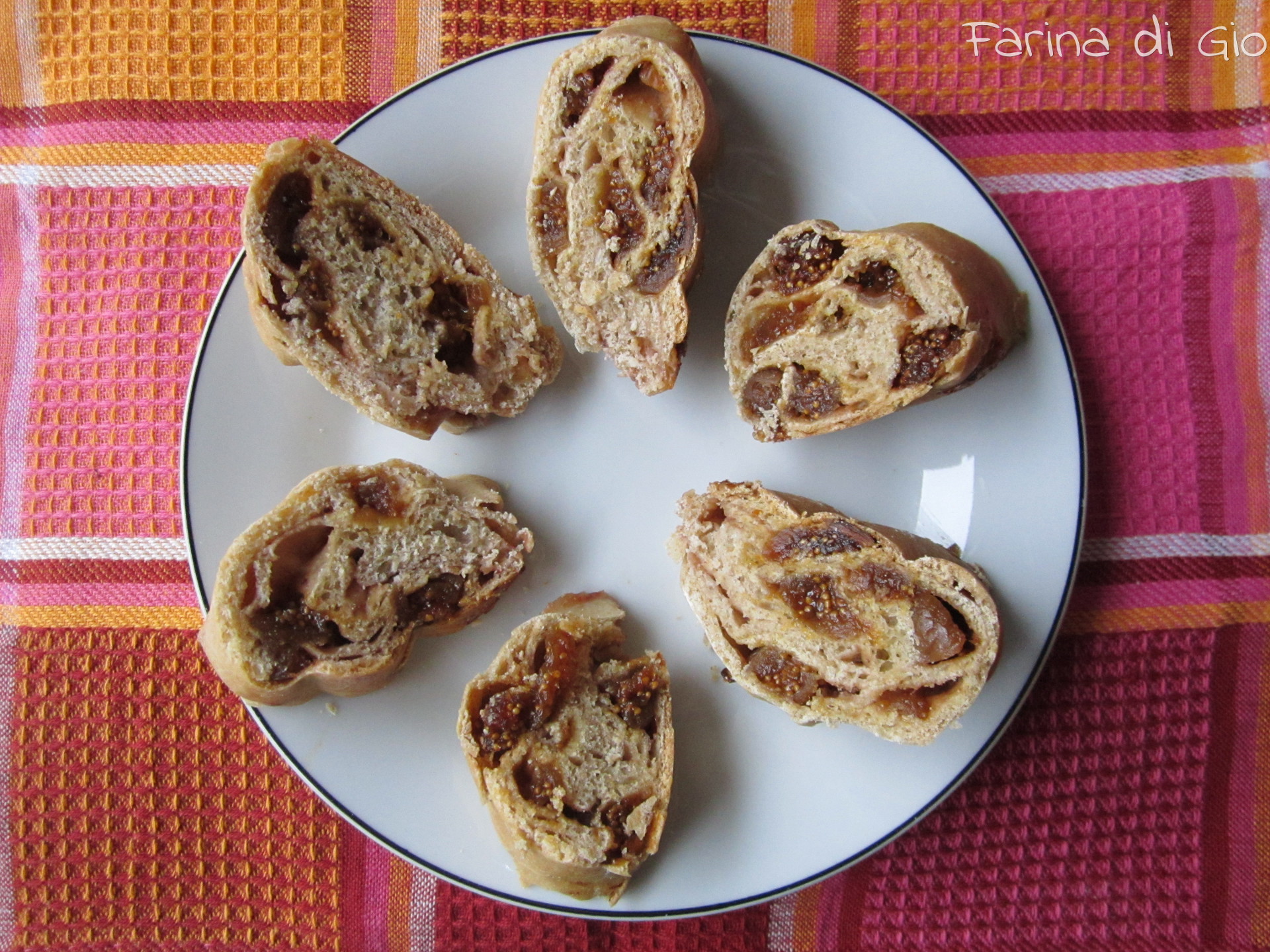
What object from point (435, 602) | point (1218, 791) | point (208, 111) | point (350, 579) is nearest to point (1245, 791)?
point (1218, 791)

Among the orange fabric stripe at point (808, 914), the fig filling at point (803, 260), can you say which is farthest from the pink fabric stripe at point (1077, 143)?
the orange fabric stripe at point (808, 914)

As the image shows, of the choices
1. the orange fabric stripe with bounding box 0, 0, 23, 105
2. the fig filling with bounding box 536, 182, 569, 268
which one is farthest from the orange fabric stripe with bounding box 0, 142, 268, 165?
the fig filling with bounding box 536, 182, 569, 268

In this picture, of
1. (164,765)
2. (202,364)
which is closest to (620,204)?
(202,364)

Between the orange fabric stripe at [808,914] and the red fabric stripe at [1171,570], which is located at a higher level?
the red fabric stripe at [1171,570]

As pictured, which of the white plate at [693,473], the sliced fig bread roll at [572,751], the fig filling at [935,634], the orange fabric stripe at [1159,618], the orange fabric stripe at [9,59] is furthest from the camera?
the orange fabric stripe at [9,59]

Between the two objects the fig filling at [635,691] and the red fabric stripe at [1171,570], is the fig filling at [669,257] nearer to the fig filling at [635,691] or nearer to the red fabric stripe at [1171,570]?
the fig filling at [635,691]

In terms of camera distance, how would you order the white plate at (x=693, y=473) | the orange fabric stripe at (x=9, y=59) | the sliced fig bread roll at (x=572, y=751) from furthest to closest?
the orange fabric stripe at (x=9, y=59)
the white plate at (x=693, y=473)
the sliced fig bread roll at (x=572, y=751)

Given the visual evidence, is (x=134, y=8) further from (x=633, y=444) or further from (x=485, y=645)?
(x=485, y=645)
